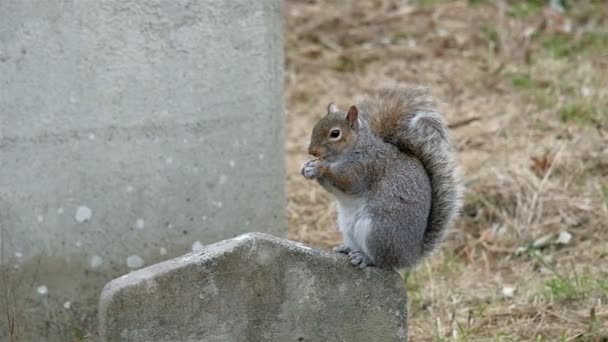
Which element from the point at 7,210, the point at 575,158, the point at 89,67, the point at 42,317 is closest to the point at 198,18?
the point at 89,67

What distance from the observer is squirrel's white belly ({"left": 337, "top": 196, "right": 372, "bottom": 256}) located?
9.23 ft

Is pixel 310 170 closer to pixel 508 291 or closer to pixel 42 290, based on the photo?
pixel 42 290

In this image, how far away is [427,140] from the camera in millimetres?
2881

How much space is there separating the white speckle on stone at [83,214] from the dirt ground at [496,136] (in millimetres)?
1117

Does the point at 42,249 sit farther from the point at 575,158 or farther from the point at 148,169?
the point at 575,158

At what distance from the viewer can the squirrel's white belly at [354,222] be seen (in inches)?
111

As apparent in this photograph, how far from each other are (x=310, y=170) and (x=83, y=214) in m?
0.88

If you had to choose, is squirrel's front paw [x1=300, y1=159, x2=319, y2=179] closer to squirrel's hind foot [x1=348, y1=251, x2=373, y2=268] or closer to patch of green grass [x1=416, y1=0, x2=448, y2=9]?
squirrel's hind foot [x1=348, y1=251, x2=373, y2=268]

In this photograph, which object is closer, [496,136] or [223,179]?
[223,179]

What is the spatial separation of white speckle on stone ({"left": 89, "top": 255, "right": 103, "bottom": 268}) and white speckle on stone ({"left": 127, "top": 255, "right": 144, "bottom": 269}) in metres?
0.09

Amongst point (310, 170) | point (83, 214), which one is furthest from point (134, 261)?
point (310, 170)

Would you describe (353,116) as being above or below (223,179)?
above

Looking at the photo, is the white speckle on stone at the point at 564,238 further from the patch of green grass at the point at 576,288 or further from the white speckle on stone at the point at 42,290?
the white speckle on stone at the point at 42,290

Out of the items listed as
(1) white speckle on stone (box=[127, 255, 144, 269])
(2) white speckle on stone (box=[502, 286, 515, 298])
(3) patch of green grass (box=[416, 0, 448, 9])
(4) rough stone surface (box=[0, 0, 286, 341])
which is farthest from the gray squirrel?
(3) patch of green grass (box=[416, 0, 448, 9])
